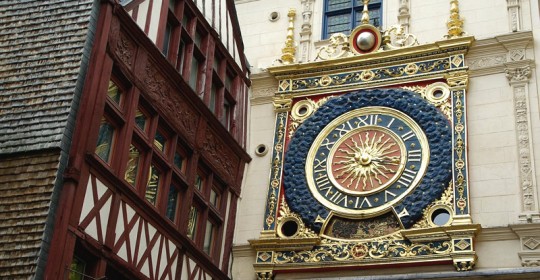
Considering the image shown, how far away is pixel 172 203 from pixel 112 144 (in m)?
1.83

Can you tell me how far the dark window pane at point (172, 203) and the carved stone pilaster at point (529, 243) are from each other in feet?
16.4

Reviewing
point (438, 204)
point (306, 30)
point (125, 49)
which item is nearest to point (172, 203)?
point (125, 49)

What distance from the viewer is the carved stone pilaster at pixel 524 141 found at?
12844 mm

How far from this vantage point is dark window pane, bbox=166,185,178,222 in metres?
12.6

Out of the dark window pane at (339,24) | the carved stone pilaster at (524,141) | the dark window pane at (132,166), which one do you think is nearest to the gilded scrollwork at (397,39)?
the dark window pane at (339,24)

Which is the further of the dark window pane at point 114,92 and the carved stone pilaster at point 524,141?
the carved stone pilaster at point 524,141

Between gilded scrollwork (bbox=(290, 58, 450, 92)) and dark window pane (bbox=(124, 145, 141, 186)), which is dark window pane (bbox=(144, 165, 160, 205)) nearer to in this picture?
dark window pane (bbox=(124, 145, 141, 186))

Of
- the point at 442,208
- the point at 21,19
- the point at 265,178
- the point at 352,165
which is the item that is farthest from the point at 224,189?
the point at 21,19

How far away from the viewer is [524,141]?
44.0 ft

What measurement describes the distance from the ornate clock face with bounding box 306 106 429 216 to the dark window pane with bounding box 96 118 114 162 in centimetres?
435

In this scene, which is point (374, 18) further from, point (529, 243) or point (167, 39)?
point (529, 243)

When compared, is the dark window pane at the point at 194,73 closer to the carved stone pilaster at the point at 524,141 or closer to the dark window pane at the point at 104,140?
the dark window pane at the point at 104,140

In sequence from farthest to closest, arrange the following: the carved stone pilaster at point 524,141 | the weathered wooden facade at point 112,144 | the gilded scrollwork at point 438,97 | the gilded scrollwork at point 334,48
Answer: the gilded scrollwork at point 334,48
the gilded scrollwork at point 438,97
the carved stone pilaster at point 524,141
the weathered wooden facade at point 112,144

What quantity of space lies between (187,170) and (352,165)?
2949 millimetres
